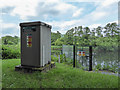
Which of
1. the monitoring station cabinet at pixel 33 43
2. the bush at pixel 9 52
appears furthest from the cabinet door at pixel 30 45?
the bush at pixel 9 52

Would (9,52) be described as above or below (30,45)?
below

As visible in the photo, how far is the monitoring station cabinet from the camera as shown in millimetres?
2250

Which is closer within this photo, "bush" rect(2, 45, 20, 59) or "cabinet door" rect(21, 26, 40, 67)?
"cabinet door" rect(21, 26, 40, 67)

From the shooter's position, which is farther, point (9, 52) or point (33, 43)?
point (9, 52)

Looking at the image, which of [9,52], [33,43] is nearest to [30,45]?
[33,43]

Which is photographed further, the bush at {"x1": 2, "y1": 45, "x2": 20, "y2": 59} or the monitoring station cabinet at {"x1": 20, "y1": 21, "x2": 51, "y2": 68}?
the bush at {"x1": 2, "y1": 45, "x2": 20, "y2": 59}

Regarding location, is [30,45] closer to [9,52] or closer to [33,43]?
[33,43]

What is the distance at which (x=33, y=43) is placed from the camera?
2.30 meters

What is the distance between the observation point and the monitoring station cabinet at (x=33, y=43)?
2250 mm

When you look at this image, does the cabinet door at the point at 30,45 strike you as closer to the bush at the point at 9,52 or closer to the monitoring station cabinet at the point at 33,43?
the monitoring station cabinet at the point at 33,43

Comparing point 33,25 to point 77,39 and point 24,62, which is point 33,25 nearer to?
point 24,62

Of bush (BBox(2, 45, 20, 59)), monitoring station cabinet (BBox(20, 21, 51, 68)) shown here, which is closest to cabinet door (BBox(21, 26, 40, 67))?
monitoring station cabinet (BBox(20, 21, 51, 68))

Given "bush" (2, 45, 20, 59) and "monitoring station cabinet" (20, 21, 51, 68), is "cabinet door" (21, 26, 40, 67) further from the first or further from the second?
"bush" (2, 45, 20, 59)

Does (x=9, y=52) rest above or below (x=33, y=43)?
below
